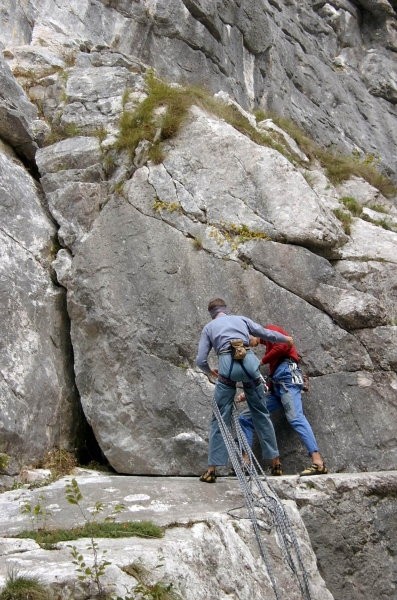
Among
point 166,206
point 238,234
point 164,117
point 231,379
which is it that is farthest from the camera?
point 164,117

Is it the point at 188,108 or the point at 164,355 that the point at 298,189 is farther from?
the point at 164,355

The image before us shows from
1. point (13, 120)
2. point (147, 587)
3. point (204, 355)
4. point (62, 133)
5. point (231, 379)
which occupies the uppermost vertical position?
point (147, 587)

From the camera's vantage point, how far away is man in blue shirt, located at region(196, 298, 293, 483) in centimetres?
730

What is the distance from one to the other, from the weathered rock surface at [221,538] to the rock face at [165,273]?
3.33ft

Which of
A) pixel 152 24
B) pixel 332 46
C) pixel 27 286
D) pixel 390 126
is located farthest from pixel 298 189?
pixel 332 46

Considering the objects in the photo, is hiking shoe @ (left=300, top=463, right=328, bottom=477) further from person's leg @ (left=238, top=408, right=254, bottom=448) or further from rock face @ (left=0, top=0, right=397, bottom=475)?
person's leg @ (left=238, top=408, right=254, bottom=448)

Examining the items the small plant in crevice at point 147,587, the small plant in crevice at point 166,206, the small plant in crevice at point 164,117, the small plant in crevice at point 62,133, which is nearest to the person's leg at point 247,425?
the small plant in crevice at point 147,587

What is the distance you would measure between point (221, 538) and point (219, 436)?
1849 mm

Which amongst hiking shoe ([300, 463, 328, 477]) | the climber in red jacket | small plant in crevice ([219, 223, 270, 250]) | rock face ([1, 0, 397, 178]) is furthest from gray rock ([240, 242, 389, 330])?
rock face ([1, 0, 397, 178])

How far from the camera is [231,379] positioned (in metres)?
7.30

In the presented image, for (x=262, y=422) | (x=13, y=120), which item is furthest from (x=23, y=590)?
(x=13, y=120)

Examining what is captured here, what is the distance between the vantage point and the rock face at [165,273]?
846cm

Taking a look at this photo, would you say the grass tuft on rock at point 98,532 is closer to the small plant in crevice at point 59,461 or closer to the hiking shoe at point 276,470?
the hiking shoe at point 276,470

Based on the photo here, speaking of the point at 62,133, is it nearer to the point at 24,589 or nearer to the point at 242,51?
the point at 242,51
